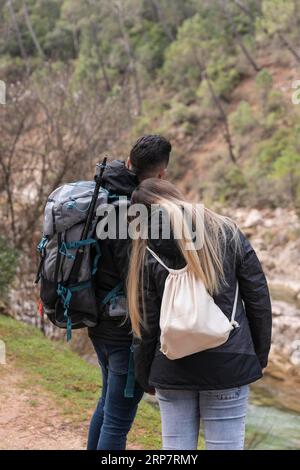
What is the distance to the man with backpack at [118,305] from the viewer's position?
2803mm

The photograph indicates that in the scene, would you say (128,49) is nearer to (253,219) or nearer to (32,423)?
(253,219)

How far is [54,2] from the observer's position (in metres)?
39.5

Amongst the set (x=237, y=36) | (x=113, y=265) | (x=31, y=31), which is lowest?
(x=113, y=265)

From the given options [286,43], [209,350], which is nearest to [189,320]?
[209,350]

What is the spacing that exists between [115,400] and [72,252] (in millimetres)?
758

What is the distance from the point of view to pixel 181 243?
8.10 feet

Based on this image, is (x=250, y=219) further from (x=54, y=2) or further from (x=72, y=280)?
(x=54, y=2)

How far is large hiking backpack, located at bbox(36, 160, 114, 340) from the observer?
2.81 m

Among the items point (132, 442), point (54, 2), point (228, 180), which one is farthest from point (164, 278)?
point (54, 2)

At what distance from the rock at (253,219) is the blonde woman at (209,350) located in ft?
62.5

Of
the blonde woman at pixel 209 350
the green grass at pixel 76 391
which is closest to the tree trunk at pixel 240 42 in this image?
the green grass at pixel 76 391

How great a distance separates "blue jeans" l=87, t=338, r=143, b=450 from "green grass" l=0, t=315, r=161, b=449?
1.76 meters

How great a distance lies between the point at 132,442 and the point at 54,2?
1527 inches

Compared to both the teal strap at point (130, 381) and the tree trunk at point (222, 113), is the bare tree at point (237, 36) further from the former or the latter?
the teal strap at point (130, 381)
